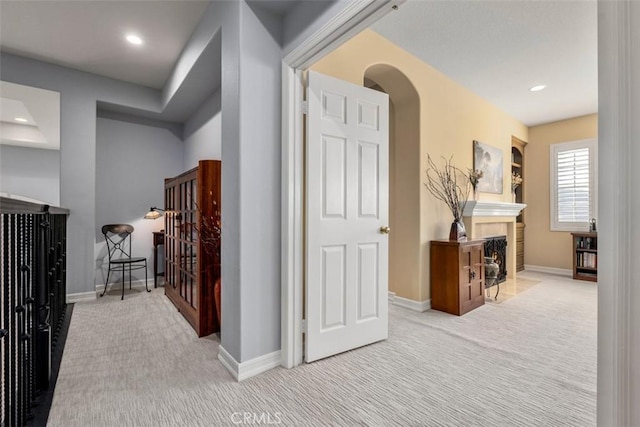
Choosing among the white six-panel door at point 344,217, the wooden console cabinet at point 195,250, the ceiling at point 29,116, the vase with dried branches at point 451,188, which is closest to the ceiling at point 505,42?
the white six-panel door at point 344,217

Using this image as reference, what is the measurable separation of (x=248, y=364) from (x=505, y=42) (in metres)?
3.74

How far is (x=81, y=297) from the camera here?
3553 mm

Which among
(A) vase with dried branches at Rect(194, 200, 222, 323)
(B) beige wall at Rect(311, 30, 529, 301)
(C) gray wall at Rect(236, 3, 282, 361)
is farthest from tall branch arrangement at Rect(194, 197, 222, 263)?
(B) beige wall at Rect(311, 30, 529, 301)

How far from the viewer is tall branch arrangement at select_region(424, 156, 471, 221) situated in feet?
11.2

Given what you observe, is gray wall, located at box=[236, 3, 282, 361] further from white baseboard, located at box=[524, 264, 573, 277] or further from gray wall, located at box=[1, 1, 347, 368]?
Result: white baseboard, located at box=[524, 264, 573, 277]

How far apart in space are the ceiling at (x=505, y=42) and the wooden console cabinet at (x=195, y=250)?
2158 millimetres

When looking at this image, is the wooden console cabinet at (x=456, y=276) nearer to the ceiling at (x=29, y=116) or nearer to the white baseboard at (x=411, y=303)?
the white baseboard at (x=411, y=303)

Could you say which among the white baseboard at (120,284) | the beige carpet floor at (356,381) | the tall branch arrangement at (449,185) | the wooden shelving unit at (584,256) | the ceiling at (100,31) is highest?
the ceiling at (100,31)

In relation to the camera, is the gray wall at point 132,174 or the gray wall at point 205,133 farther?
the gray wall at point 132,174

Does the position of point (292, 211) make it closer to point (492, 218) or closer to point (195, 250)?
point (195, 250)

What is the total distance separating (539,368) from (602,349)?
1.62 metres

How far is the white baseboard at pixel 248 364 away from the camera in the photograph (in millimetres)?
1892

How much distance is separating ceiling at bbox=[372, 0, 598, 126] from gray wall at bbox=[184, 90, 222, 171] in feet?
6.31

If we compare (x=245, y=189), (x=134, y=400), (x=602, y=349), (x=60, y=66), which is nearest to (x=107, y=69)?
→ (x=60, y=66)
